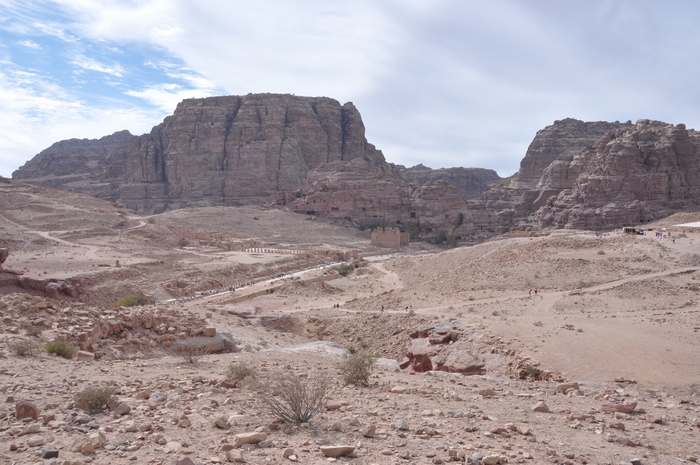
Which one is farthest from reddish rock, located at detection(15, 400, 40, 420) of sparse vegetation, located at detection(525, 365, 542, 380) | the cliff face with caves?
the cliff face with caves

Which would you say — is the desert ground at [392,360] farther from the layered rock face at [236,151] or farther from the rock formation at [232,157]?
the layered rock face at [236,151]

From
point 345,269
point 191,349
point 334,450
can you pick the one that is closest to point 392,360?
point 191,349

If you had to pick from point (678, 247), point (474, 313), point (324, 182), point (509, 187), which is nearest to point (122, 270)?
point (474, 313)

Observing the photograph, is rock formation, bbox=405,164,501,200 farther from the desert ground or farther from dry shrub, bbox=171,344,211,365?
dry shrub, bbox=171,344,211,365

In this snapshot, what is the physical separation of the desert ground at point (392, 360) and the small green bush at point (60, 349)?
203 millimetres

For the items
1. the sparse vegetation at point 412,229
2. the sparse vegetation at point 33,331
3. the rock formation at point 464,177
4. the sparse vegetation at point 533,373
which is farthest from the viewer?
the rock formation at point 464,177

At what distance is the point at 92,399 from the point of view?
7.47 m

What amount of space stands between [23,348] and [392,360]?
1046cm

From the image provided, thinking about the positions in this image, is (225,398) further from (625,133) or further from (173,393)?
(625,133)

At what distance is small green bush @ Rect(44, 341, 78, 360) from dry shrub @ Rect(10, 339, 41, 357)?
26 cm

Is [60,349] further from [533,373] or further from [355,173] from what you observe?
[355,173]

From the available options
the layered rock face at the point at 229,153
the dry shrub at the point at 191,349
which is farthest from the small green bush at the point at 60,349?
the layered rock face at the point at 229,153

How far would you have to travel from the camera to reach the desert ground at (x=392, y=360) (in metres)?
6.58

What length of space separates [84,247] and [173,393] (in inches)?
1746
